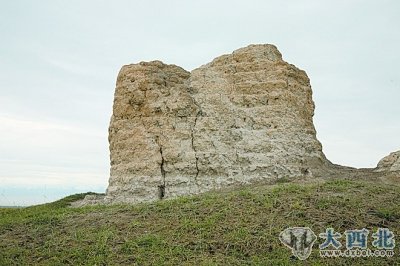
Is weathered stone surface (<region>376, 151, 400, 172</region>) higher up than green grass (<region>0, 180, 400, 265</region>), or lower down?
higher up

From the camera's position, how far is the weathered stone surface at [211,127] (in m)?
13.3

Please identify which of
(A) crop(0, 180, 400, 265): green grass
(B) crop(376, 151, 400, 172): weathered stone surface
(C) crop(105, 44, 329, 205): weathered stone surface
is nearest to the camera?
(A) crop(0, 180, 400, 265): green grass

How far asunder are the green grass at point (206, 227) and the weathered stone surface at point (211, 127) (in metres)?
2.00

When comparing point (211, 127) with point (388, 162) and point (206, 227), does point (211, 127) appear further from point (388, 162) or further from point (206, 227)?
point (388, 162)

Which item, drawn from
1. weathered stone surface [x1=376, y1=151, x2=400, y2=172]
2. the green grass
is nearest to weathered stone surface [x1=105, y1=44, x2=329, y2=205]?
the green grass

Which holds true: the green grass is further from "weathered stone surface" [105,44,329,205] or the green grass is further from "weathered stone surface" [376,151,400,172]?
"weathered stone surface" [376,151,400,172]

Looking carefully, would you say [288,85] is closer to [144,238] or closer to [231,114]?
[231,114]

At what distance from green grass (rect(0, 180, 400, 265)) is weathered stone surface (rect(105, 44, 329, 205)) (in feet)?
6.55

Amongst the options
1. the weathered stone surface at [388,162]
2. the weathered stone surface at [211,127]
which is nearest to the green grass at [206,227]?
the weathered stone surface at [211,127]

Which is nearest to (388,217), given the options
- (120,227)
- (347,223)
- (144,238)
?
(347,223)

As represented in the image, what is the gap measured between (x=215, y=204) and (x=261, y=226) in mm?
1604

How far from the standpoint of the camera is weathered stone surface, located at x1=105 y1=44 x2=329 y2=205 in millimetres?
13328

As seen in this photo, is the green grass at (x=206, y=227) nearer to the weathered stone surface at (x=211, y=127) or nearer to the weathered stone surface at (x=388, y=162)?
the weathered stone surface at (x=211, y=127)

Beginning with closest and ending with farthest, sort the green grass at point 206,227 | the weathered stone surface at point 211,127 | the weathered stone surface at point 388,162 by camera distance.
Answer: the green grass at point 206,227, the weathered stone surface at point 211,127, the weathered stone surface at point 388,162
